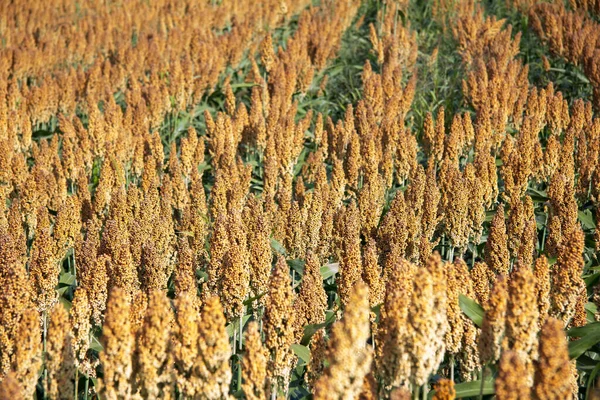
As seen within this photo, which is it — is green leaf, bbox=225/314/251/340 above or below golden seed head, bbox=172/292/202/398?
below

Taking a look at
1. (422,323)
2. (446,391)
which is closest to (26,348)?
(422,323)

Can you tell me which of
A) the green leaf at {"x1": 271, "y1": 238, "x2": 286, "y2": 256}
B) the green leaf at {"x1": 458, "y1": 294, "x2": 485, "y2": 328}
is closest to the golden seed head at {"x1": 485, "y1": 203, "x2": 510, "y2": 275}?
the green leaf at {"x1": 458, "y1": 294, "x2": 485, "y2": 328}

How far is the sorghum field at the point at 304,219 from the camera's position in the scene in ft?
11.3

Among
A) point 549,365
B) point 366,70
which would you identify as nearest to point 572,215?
point 549,365

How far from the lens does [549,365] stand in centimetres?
295

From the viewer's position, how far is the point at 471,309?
442cm

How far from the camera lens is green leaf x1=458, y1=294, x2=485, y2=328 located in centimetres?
439

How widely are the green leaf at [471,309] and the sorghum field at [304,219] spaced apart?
0.01 metres

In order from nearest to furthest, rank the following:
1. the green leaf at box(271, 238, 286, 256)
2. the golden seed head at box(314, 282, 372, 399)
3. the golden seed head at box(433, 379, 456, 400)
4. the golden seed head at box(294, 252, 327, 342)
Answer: the golden seed head at box(433, 379, 456, 400) → the golden seed head at box(314, 282, 372, 399) → the golden seed head at box(294, 252, 327, 342) → the green leaf at box(271, 238, 286, 256)

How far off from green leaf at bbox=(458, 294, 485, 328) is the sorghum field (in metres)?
0.01

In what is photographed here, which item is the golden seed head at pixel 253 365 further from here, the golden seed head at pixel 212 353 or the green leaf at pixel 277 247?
the green leaf at pixel 277 247

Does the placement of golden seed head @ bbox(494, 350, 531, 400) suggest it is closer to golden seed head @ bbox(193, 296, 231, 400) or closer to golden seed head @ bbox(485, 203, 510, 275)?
golden seed head @ bbox(193, 296, 231, 400)

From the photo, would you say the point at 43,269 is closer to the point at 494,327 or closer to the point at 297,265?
the point at 297,265

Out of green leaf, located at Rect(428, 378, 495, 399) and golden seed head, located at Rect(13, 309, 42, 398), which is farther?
green leaf, located at Rect(428, 378, 495, 399)
